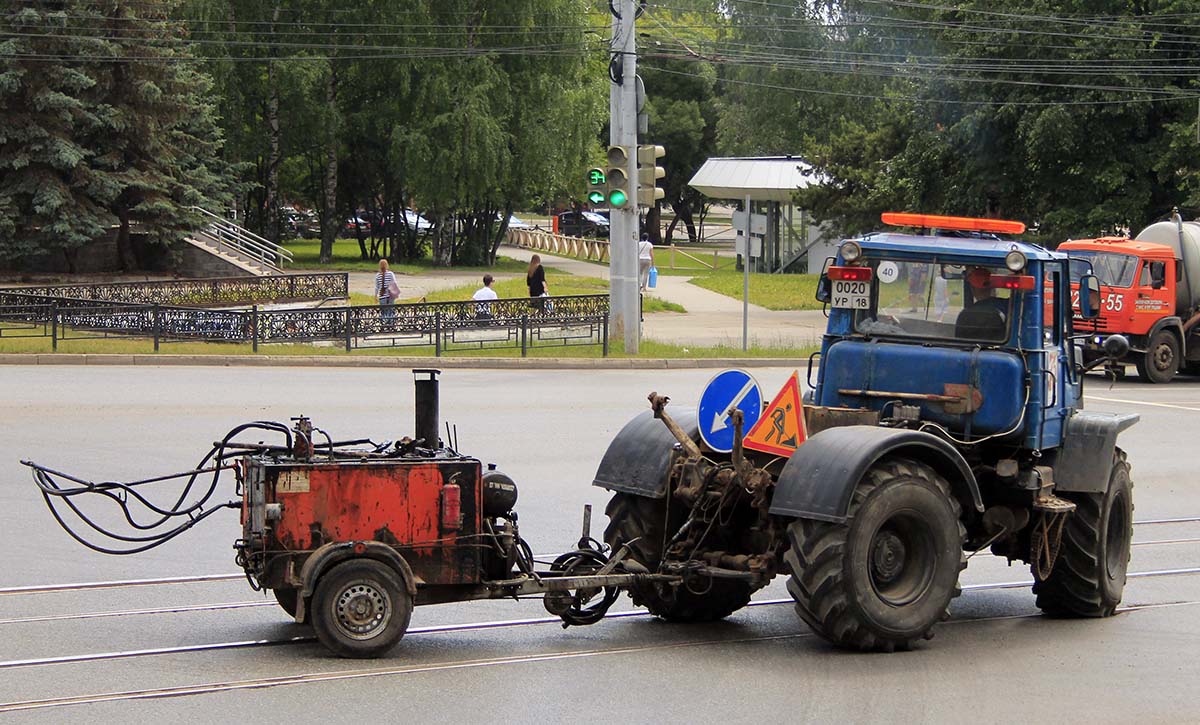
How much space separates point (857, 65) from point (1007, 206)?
61.7 ft

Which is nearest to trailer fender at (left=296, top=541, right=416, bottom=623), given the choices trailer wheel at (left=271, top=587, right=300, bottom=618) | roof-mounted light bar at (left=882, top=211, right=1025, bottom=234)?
trailer wheel at (left=271, top=587, right=300, bottom=618)

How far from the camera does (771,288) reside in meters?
46.6

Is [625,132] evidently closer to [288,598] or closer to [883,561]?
[883,561]

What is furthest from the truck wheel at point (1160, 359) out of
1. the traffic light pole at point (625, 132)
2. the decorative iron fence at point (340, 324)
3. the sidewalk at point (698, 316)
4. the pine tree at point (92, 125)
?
the pine tree at point (92, 125)

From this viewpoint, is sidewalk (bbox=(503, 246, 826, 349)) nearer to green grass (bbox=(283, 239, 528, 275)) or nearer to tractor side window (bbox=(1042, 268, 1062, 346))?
green grass (bbox=(283, 239, 528, 275))

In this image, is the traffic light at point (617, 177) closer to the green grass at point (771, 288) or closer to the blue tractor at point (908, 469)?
the green grass at point (771, 288)

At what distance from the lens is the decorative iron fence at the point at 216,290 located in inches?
1232

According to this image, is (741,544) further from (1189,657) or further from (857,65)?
(857,65)

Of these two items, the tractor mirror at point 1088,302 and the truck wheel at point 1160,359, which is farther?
the truck wheel at point 1160,359

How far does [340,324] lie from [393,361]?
99.0 inches

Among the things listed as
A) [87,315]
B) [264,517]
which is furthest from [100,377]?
[264,517]

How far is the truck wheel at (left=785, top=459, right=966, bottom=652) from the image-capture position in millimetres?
7340

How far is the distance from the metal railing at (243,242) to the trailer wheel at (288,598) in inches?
1403

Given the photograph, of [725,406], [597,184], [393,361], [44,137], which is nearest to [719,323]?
[597,184]
